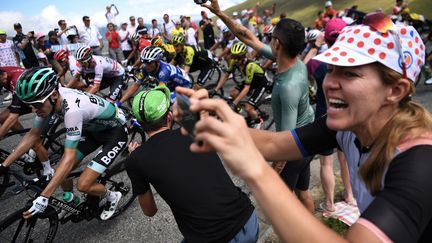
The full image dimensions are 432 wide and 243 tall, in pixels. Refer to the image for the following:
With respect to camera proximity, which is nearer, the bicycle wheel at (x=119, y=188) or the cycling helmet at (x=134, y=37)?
the bicycle wheel at (x=119, y=188)

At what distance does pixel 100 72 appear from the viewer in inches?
261

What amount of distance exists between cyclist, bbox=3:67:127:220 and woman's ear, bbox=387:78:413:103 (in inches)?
128

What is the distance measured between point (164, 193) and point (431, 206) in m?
1.69

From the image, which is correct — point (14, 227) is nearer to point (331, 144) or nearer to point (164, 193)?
point (164, 193)

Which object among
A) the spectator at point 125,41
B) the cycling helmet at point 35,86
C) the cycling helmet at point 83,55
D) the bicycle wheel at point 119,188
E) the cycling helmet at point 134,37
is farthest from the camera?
the spectator at point 125,41

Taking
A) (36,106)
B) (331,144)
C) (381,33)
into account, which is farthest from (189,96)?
(36,106)

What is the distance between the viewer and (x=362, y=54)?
1.29 m

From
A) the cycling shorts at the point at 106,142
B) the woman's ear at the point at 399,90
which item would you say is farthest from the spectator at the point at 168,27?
the woman's ear at the point at 399,90

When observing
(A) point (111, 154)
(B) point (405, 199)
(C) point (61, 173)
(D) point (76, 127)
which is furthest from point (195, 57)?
(B) point (405, 199)

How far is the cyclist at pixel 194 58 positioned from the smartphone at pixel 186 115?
300 inches

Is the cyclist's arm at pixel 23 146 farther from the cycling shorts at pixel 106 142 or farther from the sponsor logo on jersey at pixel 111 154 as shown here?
the sponsor logo on jersey at pixel 111 154

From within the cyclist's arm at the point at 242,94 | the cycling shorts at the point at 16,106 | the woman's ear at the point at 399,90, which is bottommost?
the cyclist's arm at the point at 242,94

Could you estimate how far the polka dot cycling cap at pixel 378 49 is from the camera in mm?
1278

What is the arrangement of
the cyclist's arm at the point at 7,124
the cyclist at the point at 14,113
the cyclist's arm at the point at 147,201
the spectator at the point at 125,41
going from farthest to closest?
the spectator at the point at 125,41, the cyclist's arm at the point at 7,124, the cyclist at the point at 14,113, the cyclist's arm at the point at 147,201
